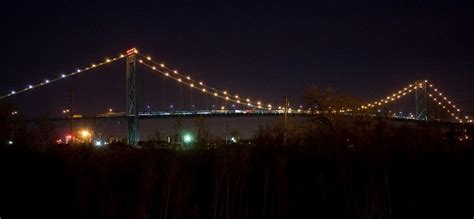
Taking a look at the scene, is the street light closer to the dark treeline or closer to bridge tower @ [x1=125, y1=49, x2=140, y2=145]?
the dark treeline

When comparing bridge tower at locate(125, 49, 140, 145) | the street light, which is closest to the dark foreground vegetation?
the street light

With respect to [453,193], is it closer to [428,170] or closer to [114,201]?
[428,170]

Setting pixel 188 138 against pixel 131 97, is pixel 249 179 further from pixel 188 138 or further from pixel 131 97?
pixel 131 97

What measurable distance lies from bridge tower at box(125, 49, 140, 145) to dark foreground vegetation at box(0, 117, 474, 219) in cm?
2801

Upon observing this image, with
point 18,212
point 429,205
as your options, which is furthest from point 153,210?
point 429,205

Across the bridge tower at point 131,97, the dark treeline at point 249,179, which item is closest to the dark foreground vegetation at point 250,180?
the dark treeline at point 249,179

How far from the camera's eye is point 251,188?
6.27 m

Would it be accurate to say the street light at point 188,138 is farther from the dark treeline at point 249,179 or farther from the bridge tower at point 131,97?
the bridge tower at point 131,97

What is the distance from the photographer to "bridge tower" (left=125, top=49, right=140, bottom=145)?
121 feet

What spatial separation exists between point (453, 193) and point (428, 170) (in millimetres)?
352

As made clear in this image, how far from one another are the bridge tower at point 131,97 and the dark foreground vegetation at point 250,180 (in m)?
28.0

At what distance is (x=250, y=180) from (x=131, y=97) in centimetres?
3796

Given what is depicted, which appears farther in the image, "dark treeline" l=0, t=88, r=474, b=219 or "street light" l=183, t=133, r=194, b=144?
"street light" l=183, t=133, r=194, b=144

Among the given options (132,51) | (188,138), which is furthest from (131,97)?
(188,138)
